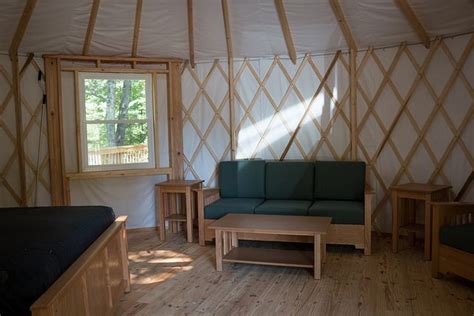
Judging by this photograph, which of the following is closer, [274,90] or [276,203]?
[276,203]

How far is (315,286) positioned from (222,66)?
2985mm

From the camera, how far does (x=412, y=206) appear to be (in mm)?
4320

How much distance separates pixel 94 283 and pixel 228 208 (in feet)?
6.98

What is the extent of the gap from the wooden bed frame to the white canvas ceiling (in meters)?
2.34

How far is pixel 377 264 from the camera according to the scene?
144 inches

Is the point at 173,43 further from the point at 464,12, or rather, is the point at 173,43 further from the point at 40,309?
the point at 40,309

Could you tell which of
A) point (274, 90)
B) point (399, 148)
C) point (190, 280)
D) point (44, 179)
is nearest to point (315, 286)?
point (190, 280)

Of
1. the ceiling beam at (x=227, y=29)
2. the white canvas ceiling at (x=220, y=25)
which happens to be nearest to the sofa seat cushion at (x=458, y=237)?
the white canvas ceiling at (x=220, y=25)

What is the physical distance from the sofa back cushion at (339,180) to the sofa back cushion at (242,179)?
636mm

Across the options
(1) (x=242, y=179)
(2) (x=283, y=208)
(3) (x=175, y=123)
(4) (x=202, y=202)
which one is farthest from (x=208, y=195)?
(3) (x=175, y=123)

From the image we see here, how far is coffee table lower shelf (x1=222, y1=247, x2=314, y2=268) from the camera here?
3.39 metres

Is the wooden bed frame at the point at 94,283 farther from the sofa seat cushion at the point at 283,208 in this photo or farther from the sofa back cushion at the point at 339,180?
the sofa back cushion at the point at 339,180

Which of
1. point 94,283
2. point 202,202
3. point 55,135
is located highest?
point 55,135

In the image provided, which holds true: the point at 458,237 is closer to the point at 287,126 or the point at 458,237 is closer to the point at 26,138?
the point at 287,126
